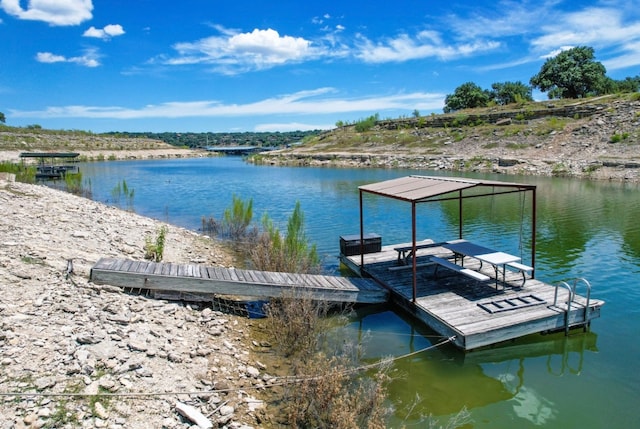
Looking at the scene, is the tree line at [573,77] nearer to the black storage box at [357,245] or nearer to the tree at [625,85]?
the tree at [625,85]

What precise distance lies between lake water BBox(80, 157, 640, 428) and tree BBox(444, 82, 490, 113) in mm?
60260

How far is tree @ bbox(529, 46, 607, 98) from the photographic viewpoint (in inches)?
2574

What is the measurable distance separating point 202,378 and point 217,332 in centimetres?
173

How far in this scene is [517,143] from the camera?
49344 millimetres

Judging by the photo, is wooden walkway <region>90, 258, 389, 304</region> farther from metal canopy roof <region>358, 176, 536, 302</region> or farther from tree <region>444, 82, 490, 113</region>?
tree <region>444, 82, 490, 113</region>

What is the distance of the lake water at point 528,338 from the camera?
6832 mm

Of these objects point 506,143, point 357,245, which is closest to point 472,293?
point 357,245

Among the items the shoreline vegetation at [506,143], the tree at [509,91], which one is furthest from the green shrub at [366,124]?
the tree at [509,91]

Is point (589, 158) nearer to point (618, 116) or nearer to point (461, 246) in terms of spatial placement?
point (618, 116)

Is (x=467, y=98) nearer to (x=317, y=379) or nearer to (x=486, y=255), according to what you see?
(x=486, y=255)

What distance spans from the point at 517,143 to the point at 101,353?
5071 centimetres

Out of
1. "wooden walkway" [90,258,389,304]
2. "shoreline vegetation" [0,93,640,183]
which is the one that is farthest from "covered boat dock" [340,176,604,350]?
"shoreline vegetation" [0,93,640,183]

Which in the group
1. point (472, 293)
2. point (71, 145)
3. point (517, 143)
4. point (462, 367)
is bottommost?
point (462, 367)

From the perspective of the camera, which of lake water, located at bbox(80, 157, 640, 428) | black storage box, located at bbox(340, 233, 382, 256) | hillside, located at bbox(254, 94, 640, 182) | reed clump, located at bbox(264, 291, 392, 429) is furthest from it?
hillside, located at bbox(254, 94, 640, 182)
